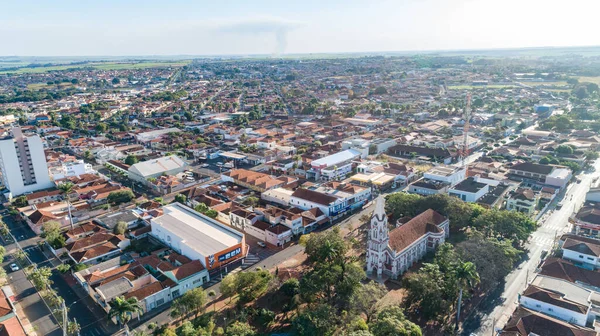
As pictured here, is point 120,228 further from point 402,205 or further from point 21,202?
point 402,205

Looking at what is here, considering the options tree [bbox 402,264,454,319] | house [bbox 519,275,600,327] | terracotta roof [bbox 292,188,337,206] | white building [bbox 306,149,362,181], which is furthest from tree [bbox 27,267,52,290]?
house [bbox 519,275,600,327]

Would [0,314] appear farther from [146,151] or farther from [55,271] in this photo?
[146,151]

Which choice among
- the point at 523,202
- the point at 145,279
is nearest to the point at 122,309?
the point at 145,279

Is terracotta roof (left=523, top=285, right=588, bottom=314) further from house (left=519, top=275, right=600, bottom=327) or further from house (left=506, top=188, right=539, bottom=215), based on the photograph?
house (left=506, top=188, right=539, bottom=215)

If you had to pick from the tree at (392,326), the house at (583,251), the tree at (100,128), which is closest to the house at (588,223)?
the house at (583,251)

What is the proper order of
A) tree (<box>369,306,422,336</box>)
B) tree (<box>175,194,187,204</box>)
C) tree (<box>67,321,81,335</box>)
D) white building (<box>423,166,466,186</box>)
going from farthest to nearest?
1. white building (<box>423,166,466,186</box>)
2. tree (<box>175,194,187,204</box>)
3. tree (<box>67,321,81,335</box>)
4. tree (<box>369,306,422,336</box>)

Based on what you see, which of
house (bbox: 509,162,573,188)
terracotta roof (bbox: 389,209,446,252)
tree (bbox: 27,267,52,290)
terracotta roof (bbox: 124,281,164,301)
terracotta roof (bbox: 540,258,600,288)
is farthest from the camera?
house (bbox: 509,162,573,188)

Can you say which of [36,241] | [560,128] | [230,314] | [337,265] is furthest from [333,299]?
[560,128]
